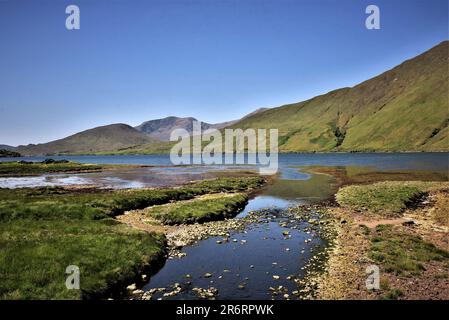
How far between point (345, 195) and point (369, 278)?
38181mm

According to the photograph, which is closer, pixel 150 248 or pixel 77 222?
pixel 150 248

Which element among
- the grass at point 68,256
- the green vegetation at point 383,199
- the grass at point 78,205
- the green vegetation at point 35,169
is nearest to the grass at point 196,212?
the grass at point 78,205

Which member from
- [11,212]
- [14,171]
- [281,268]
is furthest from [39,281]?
[14,171]

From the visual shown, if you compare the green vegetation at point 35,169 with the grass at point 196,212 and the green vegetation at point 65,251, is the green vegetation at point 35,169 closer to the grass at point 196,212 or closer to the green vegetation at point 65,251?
the green vegetation at point 65,251

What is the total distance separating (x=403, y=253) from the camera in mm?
25047

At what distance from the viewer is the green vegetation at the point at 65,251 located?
1905cm

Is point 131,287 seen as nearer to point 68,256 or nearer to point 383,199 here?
point 68,256

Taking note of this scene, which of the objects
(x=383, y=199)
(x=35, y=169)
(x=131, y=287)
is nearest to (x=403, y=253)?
(x=131, y=287)

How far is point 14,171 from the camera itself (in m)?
143

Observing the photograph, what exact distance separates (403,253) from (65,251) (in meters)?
26.5

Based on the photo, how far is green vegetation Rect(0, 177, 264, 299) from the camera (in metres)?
19.0

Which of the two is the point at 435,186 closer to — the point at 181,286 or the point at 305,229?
the point at 305,229

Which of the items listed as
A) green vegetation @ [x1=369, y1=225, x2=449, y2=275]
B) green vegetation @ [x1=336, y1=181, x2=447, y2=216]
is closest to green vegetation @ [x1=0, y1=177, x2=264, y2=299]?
green vegetation @ [x1=369, y1=225, x2=449, y2=275]

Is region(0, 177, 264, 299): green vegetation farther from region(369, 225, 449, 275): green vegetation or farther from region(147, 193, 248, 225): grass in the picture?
region(369, 225, 449, 275): green vegetation
